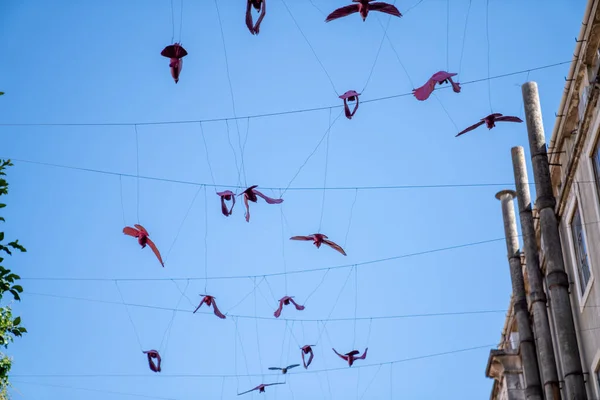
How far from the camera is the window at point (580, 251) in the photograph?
59.8 ft

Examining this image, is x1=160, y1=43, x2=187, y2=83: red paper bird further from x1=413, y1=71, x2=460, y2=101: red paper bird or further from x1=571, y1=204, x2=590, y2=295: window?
x1=571, y1=204, x2=590, y2=295: window

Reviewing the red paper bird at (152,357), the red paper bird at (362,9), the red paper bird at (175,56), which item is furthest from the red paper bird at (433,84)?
the red paper bird at (152,357)

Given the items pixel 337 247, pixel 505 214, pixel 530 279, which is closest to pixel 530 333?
pixel 530 279

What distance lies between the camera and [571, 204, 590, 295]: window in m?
18.2

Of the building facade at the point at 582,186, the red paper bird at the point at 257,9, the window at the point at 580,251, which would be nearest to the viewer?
the red paper bird at the point at 257,9

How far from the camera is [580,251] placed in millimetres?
18594

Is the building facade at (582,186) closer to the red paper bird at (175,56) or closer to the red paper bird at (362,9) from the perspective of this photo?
the red paper bird at (362,9)

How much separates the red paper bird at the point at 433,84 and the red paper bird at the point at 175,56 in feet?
12.9

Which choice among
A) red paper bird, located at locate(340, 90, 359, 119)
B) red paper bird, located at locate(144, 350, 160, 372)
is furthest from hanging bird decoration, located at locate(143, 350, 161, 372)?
red paper bird, located at locate(340, 90, 359, 119)

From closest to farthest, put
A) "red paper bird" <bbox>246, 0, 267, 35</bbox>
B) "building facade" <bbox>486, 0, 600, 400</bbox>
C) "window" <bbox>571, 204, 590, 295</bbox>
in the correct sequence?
"red paper bird" <bbox>246, 0, 267, 35</bbox> → "building facade" <bbox>486, 0, 600, 400</bbox> → "window" <bbox>571, 204, 590, 295</bbox>

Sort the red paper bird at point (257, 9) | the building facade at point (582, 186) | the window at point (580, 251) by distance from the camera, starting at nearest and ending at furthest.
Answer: the red paper bird at point (257, 9) → the building facade at point (582, 186) → the window at point (580, 251)

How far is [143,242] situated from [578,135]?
8390 millimetres

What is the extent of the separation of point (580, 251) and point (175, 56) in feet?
28.2

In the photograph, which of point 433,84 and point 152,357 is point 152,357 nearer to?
point 152,357
